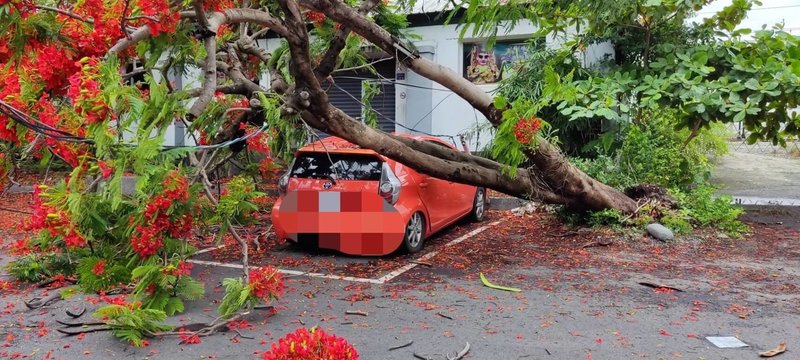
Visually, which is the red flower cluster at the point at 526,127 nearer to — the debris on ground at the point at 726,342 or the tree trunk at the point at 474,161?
the tree trunk at the point at 474,161

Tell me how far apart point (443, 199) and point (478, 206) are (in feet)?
5.82

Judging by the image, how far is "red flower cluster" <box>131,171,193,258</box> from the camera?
487 centimetres

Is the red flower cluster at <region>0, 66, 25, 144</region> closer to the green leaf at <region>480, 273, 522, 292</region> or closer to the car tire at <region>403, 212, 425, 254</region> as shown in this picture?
the car tire at <region>403, 212, 425, 254</region>

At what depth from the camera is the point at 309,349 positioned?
322cm

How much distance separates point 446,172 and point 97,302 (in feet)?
13.3

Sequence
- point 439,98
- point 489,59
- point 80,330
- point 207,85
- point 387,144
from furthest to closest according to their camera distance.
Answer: point 439,98
point 489,59
point 387,144
point 207,85
point 80,330

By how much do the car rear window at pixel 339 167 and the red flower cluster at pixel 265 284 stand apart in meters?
2.51

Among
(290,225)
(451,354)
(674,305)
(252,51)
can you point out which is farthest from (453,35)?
(451,354)

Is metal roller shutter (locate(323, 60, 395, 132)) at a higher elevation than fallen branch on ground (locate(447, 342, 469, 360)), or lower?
higher

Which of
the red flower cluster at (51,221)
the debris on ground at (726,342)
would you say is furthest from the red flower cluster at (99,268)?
the debris on ground at (726,342)

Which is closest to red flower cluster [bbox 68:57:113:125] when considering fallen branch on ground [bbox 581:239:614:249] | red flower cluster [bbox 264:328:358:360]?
red flower cluster [bbox 264:328:358:360]

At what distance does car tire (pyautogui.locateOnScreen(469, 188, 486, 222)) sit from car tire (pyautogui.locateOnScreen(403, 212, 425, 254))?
2.18m

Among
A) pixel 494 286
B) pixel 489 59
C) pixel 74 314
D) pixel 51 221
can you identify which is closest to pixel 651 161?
pixel 494 286

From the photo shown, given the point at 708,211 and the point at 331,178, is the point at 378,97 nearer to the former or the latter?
the point at 331,178
